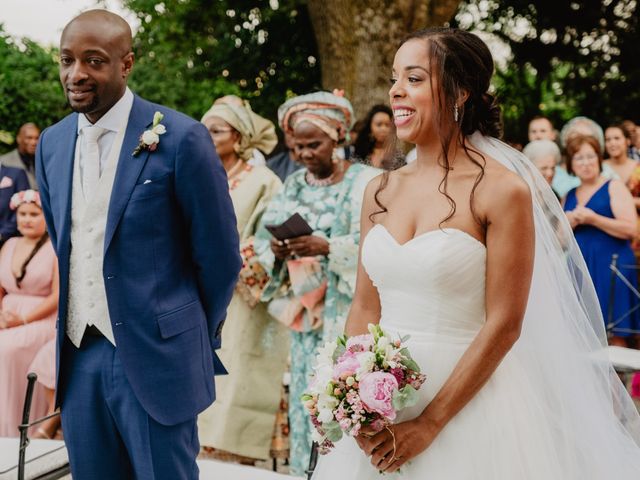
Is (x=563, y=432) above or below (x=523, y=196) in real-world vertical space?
below

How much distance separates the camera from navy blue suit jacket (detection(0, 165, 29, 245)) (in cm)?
693

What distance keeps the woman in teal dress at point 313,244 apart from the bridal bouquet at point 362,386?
7.25 feet

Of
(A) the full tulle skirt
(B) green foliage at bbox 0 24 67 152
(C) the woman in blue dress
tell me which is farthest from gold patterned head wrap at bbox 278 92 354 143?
(B) green foliage at bbox 0 24 67 152

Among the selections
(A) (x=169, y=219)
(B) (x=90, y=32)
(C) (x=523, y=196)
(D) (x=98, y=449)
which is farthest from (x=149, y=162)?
(C) (x=523, y=196)

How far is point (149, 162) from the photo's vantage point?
9.53 ft

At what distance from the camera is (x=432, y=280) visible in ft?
8.00

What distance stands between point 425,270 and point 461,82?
0.56 metres

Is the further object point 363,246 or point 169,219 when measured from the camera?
point 169,219

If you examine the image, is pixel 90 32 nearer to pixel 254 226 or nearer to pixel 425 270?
pixel 425 270

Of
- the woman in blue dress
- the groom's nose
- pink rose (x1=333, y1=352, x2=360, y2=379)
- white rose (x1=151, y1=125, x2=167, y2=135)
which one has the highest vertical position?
the groom's nose

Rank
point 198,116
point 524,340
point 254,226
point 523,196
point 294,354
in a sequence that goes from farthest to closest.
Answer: point 198,116 → point 254,226 → point 294,354 → point 524,340 → point 523,196

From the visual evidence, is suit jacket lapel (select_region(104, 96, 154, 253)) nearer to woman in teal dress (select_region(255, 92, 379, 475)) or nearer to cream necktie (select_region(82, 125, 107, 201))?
cream necktie (select_region(82, 125, 107, 201))

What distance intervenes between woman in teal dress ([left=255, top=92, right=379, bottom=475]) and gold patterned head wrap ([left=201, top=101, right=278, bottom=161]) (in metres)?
0.51

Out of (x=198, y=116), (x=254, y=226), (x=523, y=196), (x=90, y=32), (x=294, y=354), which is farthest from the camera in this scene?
(x=198, y=116)
